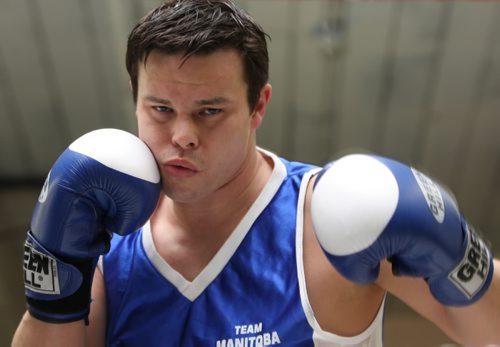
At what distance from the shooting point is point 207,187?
1021 millimetres

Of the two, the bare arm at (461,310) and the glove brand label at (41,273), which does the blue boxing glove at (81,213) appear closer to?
the glove brand label at (41,273)

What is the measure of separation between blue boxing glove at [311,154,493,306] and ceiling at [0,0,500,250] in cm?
126

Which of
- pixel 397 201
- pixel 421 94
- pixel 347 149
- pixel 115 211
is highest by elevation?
pixel 397 201

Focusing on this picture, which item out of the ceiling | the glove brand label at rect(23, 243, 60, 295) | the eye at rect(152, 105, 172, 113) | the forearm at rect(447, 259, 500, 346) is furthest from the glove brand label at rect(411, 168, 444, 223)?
the ceiling

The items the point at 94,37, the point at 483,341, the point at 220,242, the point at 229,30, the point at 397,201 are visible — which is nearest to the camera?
the point at 397,201

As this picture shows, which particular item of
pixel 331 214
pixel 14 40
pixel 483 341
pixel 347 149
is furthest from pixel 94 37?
pixel 483 341

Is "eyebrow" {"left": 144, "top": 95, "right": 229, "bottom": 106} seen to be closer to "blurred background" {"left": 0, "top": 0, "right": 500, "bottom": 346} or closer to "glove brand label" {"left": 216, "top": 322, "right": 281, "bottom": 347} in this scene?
"glove brand label" {"left": 216, "top": 322, "right": 281, "bottom": 347}

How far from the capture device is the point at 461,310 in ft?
2.85

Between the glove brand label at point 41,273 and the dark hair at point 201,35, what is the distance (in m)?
0.36

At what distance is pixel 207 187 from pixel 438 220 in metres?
0.44

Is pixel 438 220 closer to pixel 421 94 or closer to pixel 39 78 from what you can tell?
pixel 421 94

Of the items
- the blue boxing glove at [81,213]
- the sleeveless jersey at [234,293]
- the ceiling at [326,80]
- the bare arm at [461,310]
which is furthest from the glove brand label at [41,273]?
the ceiling at [326,80]

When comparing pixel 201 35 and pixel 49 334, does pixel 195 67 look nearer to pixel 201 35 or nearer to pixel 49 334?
pixel 201 35

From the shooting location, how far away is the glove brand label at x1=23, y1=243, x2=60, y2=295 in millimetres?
944
